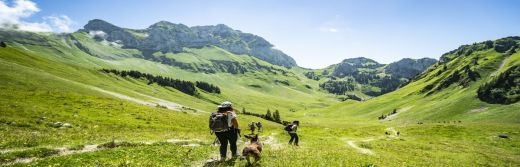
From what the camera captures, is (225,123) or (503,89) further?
(503,89)

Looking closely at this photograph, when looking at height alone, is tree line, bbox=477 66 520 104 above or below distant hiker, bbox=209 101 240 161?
above

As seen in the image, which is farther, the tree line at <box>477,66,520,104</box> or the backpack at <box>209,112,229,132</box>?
the tree line at <box>477,66,520,104</box>

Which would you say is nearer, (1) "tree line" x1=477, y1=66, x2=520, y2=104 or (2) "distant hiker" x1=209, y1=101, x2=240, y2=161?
(2) "distant hiker" x1=209, y1=101, x2=240, y2=161

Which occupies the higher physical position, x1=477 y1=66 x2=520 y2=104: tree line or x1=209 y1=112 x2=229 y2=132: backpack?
x1=477 y1=66 x2=520 y2=104: tree line

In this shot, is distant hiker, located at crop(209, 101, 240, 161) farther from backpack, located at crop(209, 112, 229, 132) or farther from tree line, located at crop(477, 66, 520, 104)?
tree line, located at crop(477, 66, 520, 104)

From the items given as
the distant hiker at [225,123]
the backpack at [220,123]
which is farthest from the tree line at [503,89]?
the backpack at [220,123]

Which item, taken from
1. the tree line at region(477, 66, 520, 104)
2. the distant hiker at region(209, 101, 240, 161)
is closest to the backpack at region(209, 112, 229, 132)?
the distant hiker at region(209, 101, 240, 161)

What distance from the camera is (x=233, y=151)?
83.7 feet

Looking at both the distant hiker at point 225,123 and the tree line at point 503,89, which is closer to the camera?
the distant hiker at point 225,123

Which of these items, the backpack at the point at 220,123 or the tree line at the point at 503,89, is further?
Answer: the tree line at the point at 503,89

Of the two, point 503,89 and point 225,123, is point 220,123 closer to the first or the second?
point 225,123

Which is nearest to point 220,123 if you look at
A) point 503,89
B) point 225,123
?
point 225,123

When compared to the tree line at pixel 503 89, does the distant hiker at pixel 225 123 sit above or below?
below

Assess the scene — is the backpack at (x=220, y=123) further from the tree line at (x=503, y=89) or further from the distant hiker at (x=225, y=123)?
the tree line at (x=503, y=89)
